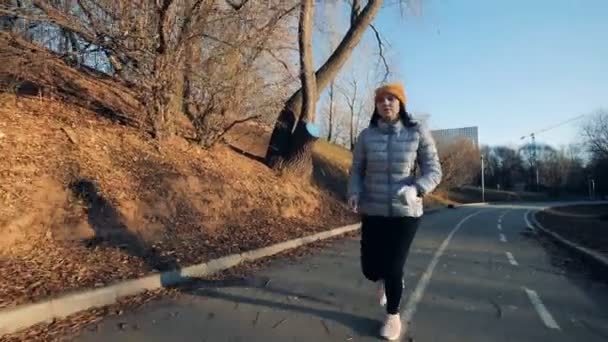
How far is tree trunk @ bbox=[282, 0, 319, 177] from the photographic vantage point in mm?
15367

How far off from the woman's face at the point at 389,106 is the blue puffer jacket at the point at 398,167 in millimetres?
73

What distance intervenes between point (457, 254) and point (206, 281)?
18.0 ft

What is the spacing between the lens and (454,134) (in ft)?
248

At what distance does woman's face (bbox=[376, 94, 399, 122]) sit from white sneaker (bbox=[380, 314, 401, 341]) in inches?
69.1

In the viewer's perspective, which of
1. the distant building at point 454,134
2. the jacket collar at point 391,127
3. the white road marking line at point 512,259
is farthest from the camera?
the distant building at point 454,134

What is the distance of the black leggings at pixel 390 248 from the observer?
14.4 feet

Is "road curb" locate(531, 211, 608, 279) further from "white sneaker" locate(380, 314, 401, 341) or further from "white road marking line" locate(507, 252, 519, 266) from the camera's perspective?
"white sneaker" locate(380, 314, 401, 341)

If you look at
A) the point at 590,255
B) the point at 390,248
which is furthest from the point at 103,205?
the point at 590,255

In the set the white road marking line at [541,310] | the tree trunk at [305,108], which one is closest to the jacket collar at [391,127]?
the white road marking line at [541,310]

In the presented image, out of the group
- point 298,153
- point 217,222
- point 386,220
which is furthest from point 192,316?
point 298,153

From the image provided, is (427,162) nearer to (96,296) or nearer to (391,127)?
(391,127)

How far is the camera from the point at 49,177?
7660mm

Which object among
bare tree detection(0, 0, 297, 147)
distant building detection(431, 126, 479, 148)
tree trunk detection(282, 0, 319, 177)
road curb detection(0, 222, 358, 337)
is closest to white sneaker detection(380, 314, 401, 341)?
road curb detection(0, 222, 358, 337)

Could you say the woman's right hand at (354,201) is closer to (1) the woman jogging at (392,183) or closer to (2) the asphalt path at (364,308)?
(1) the woman jogging at (392,183)
